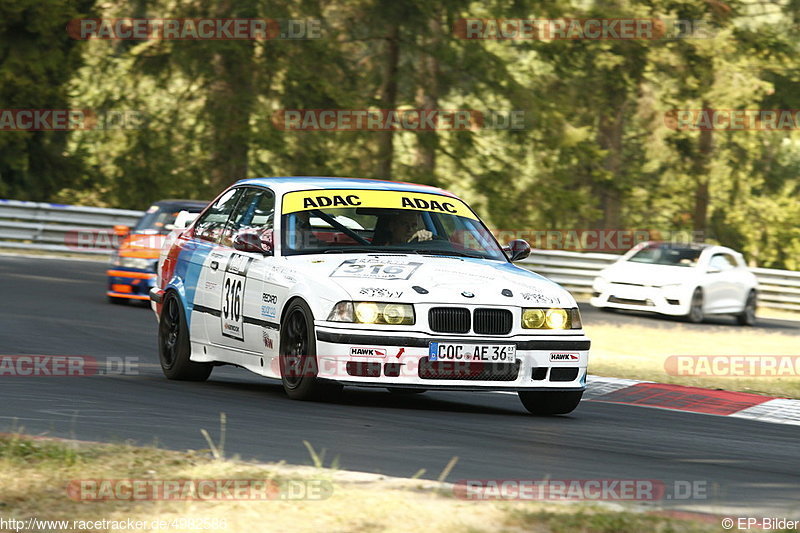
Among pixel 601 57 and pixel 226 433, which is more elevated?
pixel 601 57

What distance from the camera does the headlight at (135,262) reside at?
18.9 metres

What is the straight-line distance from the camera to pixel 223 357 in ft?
34.7

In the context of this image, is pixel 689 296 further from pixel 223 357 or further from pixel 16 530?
pixel 16 530

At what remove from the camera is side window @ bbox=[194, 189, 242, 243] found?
36.7ft

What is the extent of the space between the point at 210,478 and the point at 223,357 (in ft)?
14.7

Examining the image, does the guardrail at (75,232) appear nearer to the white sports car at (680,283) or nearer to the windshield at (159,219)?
the white sports car at (680,283)

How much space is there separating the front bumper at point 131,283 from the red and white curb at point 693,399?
7.53m

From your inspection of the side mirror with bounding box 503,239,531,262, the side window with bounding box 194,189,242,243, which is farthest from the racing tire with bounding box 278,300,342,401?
the side mirror with bounding box 503,239,531,262

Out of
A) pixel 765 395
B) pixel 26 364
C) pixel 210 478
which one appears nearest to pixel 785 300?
pixel 765 395

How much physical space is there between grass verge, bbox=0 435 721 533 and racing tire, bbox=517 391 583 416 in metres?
3.68

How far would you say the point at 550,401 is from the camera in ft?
32.9

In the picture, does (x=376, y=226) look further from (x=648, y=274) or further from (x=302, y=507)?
(x=648, y=274)

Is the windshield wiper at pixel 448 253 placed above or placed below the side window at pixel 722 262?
above

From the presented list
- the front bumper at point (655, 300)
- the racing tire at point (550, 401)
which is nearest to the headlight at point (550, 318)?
the racing tire at point (550, 401)
